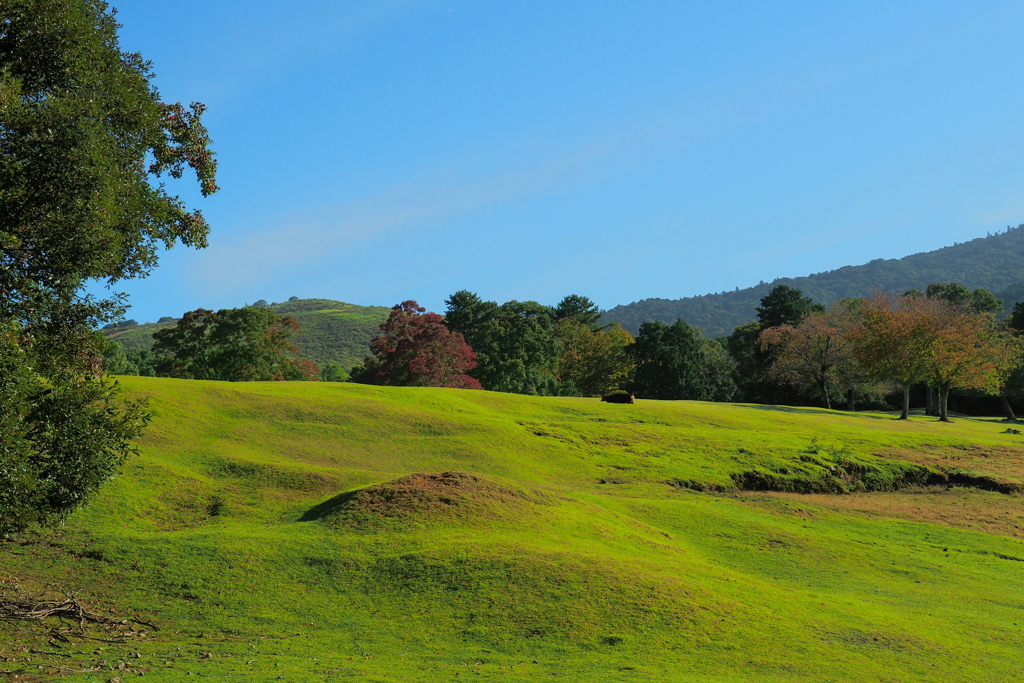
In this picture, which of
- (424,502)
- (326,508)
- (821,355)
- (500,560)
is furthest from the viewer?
(821,355)

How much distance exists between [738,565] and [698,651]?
24.0 feet

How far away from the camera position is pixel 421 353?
63500mm

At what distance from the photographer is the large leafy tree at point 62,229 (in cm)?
1168

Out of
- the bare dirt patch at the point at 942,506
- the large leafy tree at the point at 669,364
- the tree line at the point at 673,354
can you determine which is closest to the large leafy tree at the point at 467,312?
the tree line at the point at 673,354

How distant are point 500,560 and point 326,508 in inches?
236

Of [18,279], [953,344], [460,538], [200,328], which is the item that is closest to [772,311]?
[953,344]

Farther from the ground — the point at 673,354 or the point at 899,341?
the point at 899,341

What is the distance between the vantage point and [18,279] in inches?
474

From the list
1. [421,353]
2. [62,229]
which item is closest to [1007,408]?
[421,353]

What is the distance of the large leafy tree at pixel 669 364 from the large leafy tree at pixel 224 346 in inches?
1458

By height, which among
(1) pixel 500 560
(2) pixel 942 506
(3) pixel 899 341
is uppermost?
(3) pixel 899 341

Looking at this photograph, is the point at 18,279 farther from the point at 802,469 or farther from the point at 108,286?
the point at 802,469

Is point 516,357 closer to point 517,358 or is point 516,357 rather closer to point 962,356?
point 517,358

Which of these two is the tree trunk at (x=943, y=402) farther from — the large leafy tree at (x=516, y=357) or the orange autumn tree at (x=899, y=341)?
the large leafy tree at (x=516, y=357)
